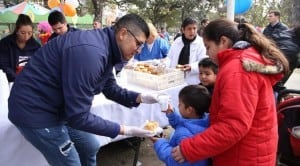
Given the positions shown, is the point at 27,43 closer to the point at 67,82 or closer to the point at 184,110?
the point at 67,82

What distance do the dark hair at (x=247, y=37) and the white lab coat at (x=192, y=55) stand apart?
1.61m

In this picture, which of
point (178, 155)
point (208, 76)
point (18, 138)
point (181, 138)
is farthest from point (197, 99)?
point (18, 138)

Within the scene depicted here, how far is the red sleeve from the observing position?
117 cm

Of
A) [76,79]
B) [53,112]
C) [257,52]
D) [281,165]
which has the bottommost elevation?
[281,165]

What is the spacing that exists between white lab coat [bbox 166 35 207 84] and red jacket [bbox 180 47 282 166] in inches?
64.3

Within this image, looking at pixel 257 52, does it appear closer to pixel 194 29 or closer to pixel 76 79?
pixel 76 79

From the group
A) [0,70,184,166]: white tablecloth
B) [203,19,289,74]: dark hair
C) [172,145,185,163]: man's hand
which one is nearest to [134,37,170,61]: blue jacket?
[0,70,184,166]: white tablecloth

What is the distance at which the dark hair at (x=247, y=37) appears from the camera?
1271mm

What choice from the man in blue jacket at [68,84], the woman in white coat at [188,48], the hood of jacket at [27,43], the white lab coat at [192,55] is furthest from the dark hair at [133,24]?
the hood of jacket at [27,43]

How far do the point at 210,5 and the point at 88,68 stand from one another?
73.8 feet

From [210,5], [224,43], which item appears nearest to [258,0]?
[210,5]

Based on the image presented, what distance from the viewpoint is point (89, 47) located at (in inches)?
53.3

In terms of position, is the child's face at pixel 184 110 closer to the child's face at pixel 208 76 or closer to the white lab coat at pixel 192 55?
the child's face at pixel 208 76

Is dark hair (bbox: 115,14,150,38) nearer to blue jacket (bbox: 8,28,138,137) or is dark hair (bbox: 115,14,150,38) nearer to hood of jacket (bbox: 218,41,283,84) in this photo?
blue jacket (bbox: 8,28,138,137)
